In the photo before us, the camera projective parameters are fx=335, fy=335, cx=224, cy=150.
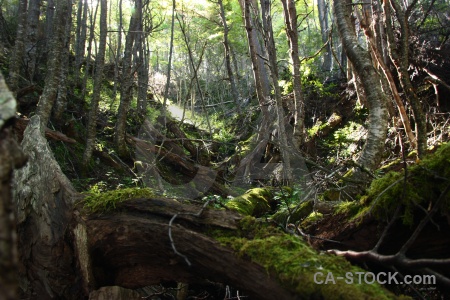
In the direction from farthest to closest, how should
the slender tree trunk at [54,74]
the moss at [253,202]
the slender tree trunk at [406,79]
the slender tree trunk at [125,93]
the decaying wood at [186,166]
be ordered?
the decaying wood at [186,166], the slender tree trunk at [125,93], the slender tree trunk at [54,74], the moss at [253,202], the slender tree trunk at [406,79]

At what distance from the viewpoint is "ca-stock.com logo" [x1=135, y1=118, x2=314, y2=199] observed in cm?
902

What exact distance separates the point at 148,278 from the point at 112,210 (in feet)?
2.05

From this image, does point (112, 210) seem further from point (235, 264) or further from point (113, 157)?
point (113, 157)

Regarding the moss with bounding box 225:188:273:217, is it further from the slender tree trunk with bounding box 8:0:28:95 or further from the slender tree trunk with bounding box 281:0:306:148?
the slender tree trunk with bounding box 8:0:28:95

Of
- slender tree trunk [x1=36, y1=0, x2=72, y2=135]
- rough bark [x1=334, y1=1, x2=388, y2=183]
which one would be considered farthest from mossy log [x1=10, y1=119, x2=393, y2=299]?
slender tree trunk [x1=36, y1=0, x2=72, y2=135]

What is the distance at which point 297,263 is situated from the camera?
76.9 inches

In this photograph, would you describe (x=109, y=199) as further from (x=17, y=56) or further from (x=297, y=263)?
(x=17, y=56)

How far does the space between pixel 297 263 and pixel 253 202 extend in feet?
14.5

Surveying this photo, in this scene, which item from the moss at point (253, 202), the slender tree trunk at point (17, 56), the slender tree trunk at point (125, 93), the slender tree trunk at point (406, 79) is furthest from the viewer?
the slender tree trunk at point (125, 93)

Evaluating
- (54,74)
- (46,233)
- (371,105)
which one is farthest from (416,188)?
(54,74)

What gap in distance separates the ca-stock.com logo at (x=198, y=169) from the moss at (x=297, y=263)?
6314 mm

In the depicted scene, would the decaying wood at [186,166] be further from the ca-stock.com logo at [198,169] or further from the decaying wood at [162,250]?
the decaying wood at [162,250]

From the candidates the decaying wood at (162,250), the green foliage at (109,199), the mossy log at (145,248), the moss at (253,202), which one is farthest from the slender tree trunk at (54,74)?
the decaying wood at (162,250)

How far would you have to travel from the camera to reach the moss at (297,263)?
178cm
